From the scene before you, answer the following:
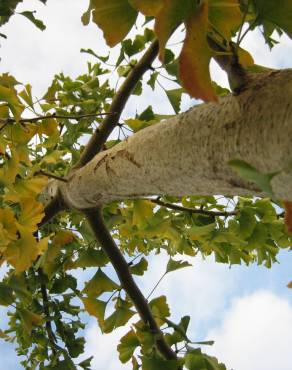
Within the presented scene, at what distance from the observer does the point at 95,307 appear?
5.63 ft

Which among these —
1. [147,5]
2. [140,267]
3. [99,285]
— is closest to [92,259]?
[99,285]

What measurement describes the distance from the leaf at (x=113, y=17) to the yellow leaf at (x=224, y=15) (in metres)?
0.18

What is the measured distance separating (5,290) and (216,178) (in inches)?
38.1

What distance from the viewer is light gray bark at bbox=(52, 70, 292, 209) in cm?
61

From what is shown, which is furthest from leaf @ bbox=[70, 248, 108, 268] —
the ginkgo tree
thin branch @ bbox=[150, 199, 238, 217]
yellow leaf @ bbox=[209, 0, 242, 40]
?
yellow leaf @ bbox=[209, 0, 242, 40]

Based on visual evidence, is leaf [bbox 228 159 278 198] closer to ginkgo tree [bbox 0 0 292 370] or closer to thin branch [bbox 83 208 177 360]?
ginkgo tree [bbox 0 0 292 370]

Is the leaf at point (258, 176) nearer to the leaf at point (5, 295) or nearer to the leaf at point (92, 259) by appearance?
the leaf at point (5, 295)

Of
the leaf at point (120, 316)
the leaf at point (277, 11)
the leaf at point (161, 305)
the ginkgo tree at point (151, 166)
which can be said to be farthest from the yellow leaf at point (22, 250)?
the leaf at point (277, 11)

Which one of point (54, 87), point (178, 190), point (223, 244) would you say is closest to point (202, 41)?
point (178, 190)

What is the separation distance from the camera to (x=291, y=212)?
771 millimetres

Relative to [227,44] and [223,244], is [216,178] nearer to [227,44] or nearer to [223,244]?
[227,44]

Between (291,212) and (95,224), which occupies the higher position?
(95,224)

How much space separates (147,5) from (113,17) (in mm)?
141

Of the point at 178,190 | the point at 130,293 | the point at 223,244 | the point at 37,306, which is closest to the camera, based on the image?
the point at 178,190
